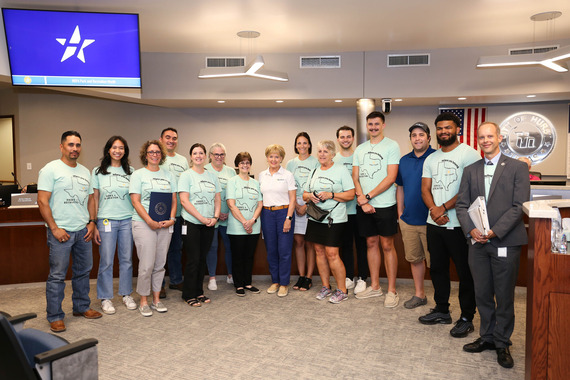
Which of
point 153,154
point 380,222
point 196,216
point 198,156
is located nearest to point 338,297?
point 380,222

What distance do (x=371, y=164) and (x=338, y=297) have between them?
1406 mm

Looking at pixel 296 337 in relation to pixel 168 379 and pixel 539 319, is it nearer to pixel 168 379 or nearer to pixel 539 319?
pixel 168 379

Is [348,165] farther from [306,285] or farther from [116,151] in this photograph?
[116,151]

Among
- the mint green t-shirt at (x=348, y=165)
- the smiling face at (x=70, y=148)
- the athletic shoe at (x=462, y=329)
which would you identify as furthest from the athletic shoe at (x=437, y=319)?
the smiling face at (x=70, y=148)

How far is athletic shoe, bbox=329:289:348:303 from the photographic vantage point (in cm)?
443

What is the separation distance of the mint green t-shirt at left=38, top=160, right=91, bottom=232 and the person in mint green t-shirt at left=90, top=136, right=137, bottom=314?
8.8 inches

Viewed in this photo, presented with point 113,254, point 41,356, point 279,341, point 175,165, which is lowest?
point 279,341

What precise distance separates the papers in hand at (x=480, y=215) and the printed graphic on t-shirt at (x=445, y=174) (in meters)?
0.54

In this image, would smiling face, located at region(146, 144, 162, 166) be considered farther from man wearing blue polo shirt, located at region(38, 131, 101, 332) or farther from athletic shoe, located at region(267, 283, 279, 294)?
athletic shoe, located at region(267, 283, 279, 294)

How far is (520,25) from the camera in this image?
6.02 metres

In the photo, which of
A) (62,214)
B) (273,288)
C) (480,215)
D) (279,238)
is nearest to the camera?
(480,215)

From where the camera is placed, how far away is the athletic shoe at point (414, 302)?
14.1ft

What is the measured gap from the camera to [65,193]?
148 inches

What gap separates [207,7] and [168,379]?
416 centimetres
